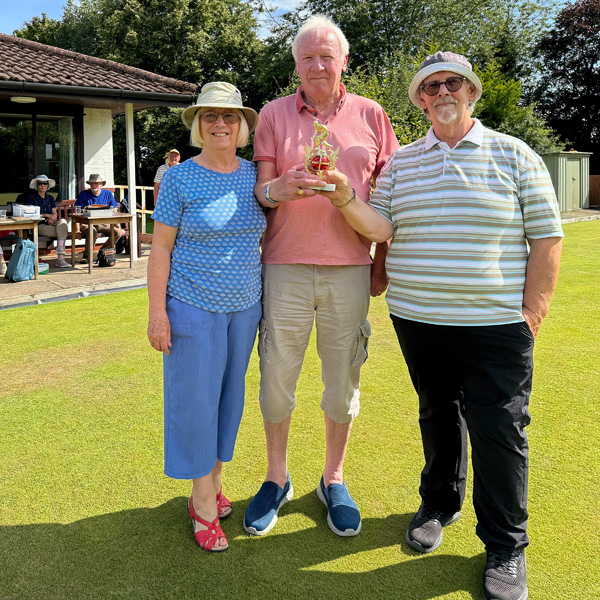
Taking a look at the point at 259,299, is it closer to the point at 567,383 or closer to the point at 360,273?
the point at 360,273

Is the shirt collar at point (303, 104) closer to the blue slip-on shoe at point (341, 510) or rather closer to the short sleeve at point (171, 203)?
the short sleeve at point (171, 203)

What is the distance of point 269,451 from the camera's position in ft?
→ 9.51

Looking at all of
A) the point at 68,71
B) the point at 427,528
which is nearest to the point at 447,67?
the point at 427,528

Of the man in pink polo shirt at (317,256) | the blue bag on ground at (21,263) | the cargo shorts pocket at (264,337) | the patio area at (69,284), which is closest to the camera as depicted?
the man in pink polo shirt at (317,256)

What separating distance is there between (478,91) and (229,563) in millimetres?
2149

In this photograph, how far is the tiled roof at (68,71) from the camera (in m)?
9.67

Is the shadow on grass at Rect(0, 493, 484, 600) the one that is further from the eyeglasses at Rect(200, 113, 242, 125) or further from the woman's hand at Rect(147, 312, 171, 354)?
the eyeglasses at Rect(200, 113, 242, 125)

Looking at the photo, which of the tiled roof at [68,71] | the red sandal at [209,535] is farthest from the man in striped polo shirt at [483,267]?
the tiled roof at [68,71]

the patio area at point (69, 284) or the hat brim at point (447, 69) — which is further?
the patio area at point (69, 284)

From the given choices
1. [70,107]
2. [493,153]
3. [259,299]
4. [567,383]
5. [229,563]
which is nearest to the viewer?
[493,153]

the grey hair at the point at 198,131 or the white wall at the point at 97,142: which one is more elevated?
the white wall at the point at 97,142

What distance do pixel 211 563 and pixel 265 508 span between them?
1.22 ft

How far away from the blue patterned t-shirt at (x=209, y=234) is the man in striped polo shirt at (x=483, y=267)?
431mm

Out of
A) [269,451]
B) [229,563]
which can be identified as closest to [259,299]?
[269,451]
